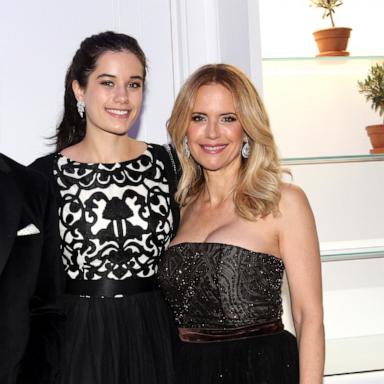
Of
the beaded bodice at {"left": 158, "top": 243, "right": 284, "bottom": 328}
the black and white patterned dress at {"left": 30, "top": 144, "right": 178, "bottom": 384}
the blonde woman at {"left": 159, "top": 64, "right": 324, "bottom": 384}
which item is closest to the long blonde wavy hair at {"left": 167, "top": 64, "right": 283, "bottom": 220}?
the blonde woman at {"left": 159, "top": 64, "right": 324, "bottom": 384}

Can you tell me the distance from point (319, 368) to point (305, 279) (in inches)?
8.8

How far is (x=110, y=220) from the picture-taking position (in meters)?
2.41

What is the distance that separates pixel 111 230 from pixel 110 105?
342 mm

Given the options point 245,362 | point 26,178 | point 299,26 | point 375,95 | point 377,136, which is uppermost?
point 299,26

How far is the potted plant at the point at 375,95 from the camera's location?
3131 mm

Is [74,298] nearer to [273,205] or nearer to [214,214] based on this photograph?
[214,214]

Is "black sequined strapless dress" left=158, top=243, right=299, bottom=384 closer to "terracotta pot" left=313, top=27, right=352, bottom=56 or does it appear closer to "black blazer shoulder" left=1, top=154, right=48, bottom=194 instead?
"black blazer shoulder" left=1, top=154, right=48, bottom=194

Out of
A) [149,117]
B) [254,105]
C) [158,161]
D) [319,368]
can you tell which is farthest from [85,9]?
[319,368]

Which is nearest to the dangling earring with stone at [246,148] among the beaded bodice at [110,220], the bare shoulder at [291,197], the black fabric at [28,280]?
the bare shoulder at [291,197]

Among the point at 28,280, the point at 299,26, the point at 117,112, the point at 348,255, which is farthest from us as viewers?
the point at 299,26

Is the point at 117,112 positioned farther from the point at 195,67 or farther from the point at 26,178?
the point at 195,67

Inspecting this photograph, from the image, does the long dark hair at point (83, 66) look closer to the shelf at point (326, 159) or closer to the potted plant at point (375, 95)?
the shelf at point (326, 159)

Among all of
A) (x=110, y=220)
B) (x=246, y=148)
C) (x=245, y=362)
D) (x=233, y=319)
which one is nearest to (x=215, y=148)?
(x=246, y=148)

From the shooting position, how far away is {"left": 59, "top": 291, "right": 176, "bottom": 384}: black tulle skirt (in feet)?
7.63
